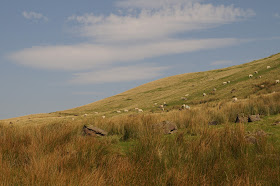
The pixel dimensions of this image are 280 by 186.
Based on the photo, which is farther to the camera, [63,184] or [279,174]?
[279,174]

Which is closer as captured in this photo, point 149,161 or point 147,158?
point 149,161

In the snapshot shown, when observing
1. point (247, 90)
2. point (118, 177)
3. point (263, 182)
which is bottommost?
point (263, 182)

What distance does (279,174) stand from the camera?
14.2ft

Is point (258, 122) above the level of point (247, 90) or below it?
below

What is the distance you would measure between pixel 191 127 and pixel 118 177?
21.5ft

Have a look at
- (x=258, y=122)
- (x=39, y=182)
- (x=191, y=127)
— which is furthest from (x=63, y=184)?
(x=258, y=122)

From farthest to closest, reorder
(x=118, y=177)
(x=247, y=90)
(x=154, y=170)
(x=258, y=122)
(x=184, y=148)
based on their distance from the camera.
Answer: (x=247, y=90) < (x=258, y=122) < (x=184, y=148) < (x=154, y=170) < (x=118, y=177)

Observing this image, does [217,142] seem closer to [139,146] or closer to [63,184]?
[139,146]

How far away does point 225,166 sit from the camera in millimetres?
4641

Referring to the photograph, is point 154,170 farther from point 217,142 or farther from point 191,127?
point 191,127

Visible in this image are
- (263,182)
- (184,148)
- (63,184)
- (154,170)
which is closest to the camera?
(63,184)

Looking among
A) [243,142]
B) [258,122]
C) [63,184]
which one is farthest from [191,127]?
[63,184]

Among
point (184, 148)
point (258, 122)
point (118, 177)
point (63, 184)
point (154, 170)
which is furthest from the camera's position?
point (258, 122)

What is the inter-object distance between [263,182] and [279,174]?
1.35ft
